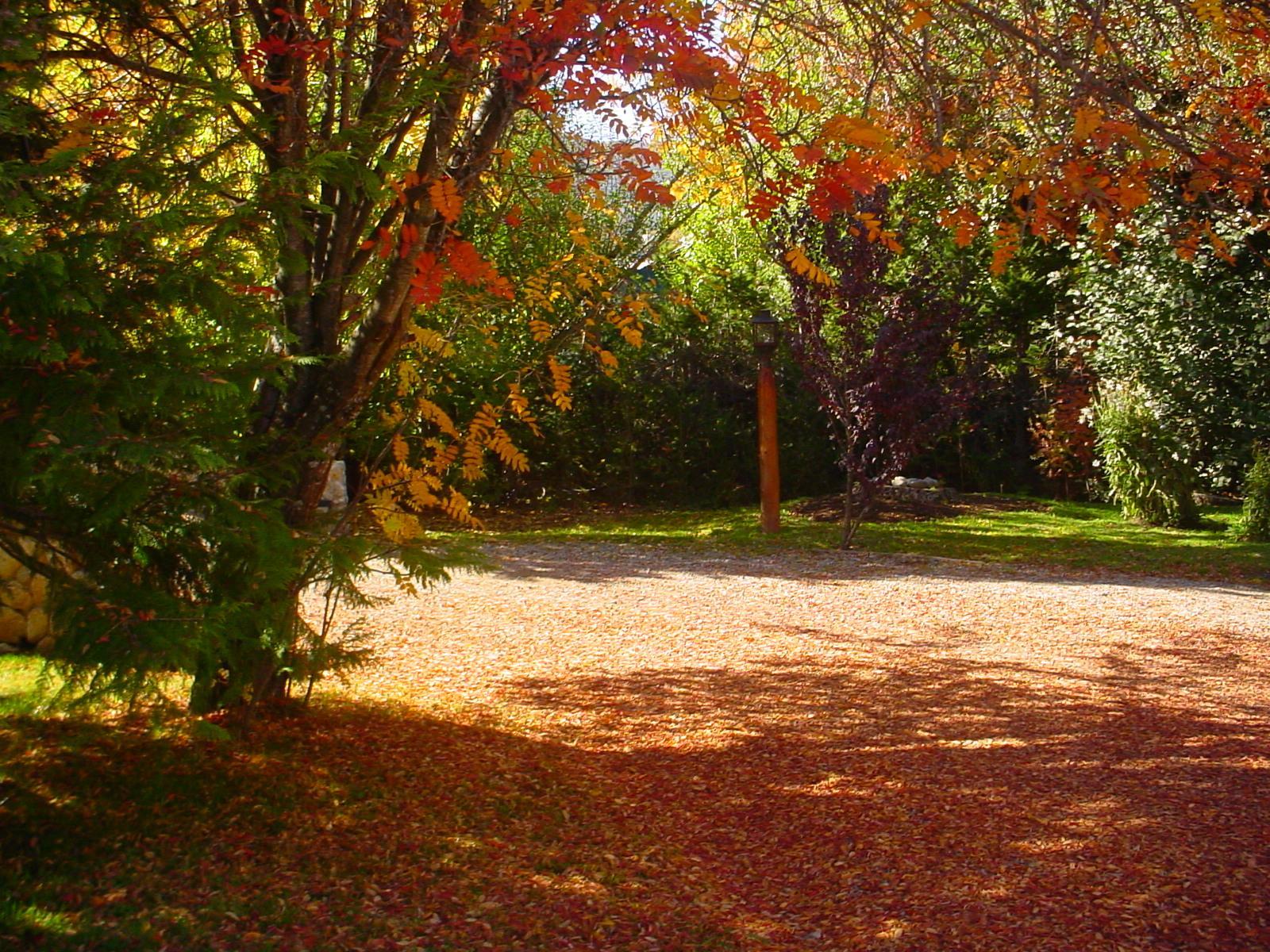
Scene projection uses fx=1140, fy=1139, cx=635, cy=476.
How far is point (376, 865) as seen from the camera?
11.7 feet

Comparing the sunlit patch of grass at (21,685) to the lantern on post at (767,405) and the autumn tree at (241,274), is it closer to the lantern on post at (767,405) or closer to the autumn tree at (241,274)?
the autumn tree at (241,274)

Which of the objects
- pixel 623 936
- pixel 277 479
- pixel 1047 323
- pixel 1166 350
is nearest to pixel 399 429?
pixel 277 479

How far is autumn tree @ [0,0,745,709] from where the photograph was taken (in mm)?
2816

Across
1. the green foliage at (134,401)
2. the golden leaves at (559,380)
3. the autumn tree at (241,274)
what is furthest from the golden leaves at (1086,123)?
the green foliage at (134,401)

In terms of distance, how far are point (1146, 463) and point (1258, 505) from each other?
1492 millimetres

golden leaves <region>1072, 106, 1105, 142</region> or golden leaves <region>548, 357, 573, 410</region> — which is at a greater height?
golden leaves <region>1072, 106, 1105, 142</region>

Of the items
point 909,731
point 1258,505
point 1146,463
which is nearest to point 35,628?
point 909,731

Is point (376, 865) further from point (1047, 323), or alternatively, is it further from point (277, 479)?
point (1047, 323)

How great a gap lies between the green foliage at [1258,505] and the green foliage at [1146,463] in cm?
101

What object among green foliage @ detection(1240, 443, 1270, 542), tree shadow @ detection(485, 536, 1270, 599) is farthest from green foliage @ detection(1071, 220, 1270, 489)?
tree shadow @ detection(485, 536, 1270, 599)

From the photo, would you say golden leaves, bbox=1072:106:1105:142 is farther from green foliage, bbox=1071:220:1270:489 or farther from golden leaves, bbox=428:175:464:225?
green foliage, bbox=1071:220:1270:489

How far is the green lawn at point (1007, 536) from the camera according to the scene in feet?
32.6

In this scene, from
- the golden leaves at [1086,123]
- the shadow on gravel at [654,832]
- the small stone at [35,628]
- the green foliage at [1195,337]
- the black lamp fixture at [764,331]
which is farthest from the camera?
the green foliage at [1195,337]

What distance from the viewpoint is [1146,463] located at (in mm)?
12328
